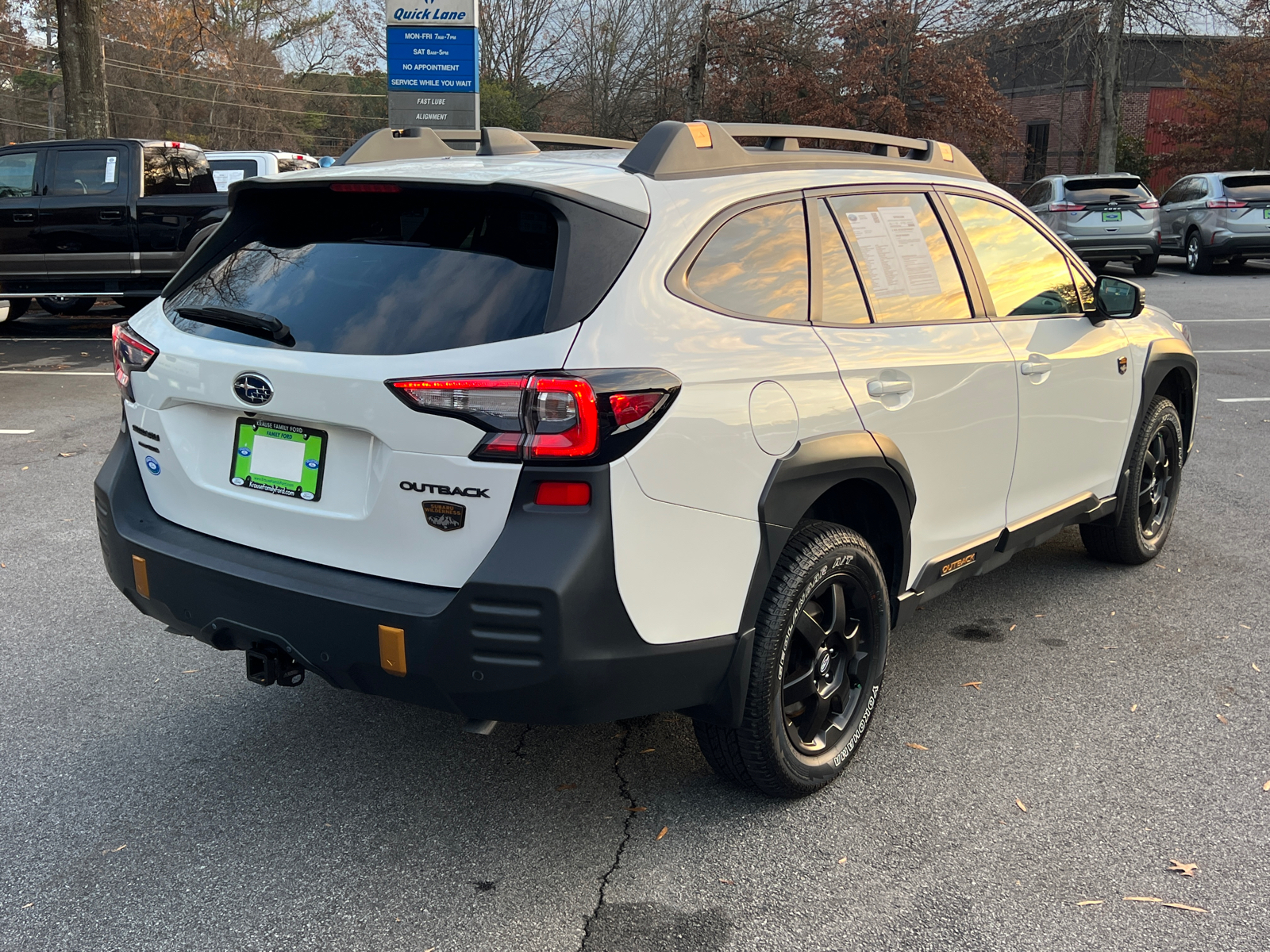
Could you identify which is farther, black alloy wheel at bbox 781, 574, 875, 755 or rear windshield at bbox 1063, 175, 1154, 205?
rear windshield at bbox 1063, 175, 1154, 205

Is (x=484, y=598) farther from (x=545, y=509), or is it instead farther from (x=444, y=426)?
(x=444, y=426)

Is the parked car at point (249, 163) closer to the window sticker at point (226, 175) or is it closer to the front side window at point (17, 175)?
the window sticker at point (226, 175)

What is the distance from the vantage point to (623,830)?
10.1 ft

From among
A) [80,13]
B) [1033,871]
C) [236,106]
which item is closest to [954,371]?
[1033,871]

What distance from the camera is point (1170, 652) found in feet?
14.0

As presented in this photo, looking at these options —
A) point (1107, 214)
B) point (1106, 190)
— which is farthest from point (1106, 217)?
point (1106, 190)

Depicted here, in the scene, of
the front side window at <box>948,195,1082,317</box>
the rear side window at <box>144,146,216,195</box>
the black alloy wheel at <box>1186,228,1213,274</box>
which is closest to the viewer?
the front side window at <box>948,195,1082,317</box>

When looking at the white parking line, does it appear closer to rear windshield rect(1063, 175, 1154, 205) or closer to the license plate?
the license plate

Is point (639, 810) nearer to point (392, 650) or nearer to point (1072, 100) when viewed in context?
point (392, 650)

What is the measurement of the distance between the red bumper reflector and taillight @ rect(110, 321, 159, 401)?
1.31 metres

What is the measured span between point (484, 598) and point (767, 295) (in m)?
1.18

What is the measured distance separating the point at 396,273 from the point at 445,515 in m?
0.65

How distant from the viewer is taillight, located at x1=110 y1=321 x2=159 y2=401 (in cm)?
313

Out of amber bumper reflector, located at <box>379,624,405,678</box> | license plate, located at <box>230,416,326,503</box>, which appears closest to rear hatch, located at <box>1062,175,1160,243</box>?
license plate, located at <box>230,416,326,503</box>
